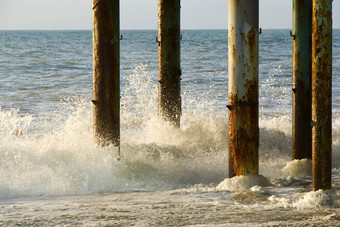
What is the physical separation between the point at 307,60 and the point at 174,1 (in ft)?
8.18

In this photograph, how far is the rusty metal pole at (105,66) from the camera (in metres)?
6.95

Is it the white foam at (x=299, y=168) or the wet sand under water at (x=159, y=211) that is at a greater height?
the white foam at (x=299, y=168)

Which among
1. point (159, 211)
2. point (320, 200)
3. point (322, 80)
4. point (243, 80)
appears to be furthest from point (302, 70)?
point (159, 211)

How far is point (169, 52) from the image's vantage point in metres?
9.20

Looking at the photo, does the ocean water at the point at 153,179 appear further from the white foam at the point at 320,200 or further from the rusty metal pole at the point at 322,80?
the rusty metal pole at the point at 322,80

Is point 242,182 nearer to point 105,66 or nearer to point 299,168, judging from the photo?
point 299,168

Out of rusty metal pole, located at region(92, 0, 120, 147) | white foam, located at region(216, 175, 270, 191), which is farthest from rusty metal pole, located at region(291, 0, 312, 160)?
rusty metal pole, located at region(92, 0, 120, 147)

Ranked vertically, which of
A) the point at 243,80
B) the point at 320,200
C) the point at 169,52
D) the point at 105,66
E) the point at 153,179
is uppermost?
the point at 169,52

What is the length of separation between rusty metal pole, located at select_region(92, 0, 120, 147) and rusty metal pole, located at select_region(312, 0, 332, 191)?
7.74 ft

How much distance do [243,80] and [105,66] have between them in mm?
1595

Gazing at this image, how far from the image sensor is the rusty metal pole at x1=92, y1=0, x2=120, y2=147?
695cm

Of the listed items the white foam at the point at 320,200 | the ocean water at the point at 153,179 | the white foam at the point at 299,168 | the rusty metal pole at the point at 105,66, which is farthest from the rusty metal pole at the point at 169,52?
the white foam at the point at 320,200

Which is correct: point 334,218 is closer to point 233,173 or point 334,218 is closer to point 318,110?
point 318,110

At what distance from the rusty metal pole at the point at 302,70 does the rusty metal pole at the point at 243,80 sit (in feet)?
4.44
